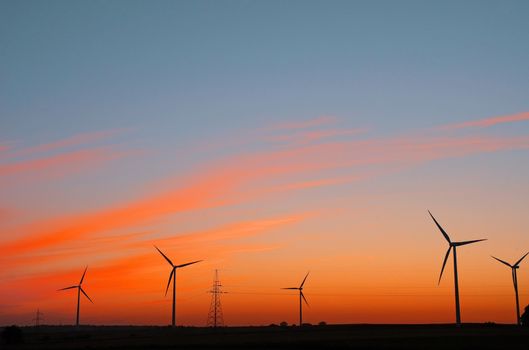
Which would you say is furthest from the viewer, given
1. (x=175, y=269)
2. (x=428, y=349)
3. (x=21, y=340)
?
(x=175, y=269)

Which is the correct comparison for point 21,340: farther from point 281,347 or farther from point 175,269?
point 281,347

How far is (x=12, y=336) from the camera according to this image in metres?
183

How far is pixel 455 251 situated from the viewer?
169 metres

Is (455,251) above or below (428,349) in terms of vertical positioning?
above

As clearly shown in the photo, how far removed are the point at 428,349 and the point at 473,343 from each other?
13.9m

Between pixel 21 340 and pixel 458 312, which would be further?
pixel 21 340

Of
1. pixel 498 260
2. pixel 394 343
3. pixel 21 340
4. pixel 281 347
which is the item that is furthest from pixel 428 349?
pixel 21 340

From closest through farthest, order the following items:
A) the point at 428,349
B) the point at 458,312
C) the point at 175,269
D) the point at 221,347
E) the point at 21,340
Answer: the point at 428,349 < the point at 221,347 < the point at 458,312 < the point at 21,340 < the point at 175,269

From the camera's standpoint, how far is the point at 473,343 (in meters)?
116

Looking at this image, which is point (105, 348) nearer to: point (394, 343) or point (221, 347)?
point (221, 347)

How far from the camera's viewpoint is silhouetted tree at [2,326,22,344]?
181750 millimetres

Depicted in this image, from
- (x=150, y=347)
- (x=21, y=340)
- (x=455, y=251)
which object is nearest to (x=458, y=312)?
(x=455, y=251)

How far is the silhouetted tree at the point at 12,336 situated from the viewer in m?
182

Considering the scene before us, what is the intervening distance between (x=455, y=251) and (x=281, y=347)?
6643cm
